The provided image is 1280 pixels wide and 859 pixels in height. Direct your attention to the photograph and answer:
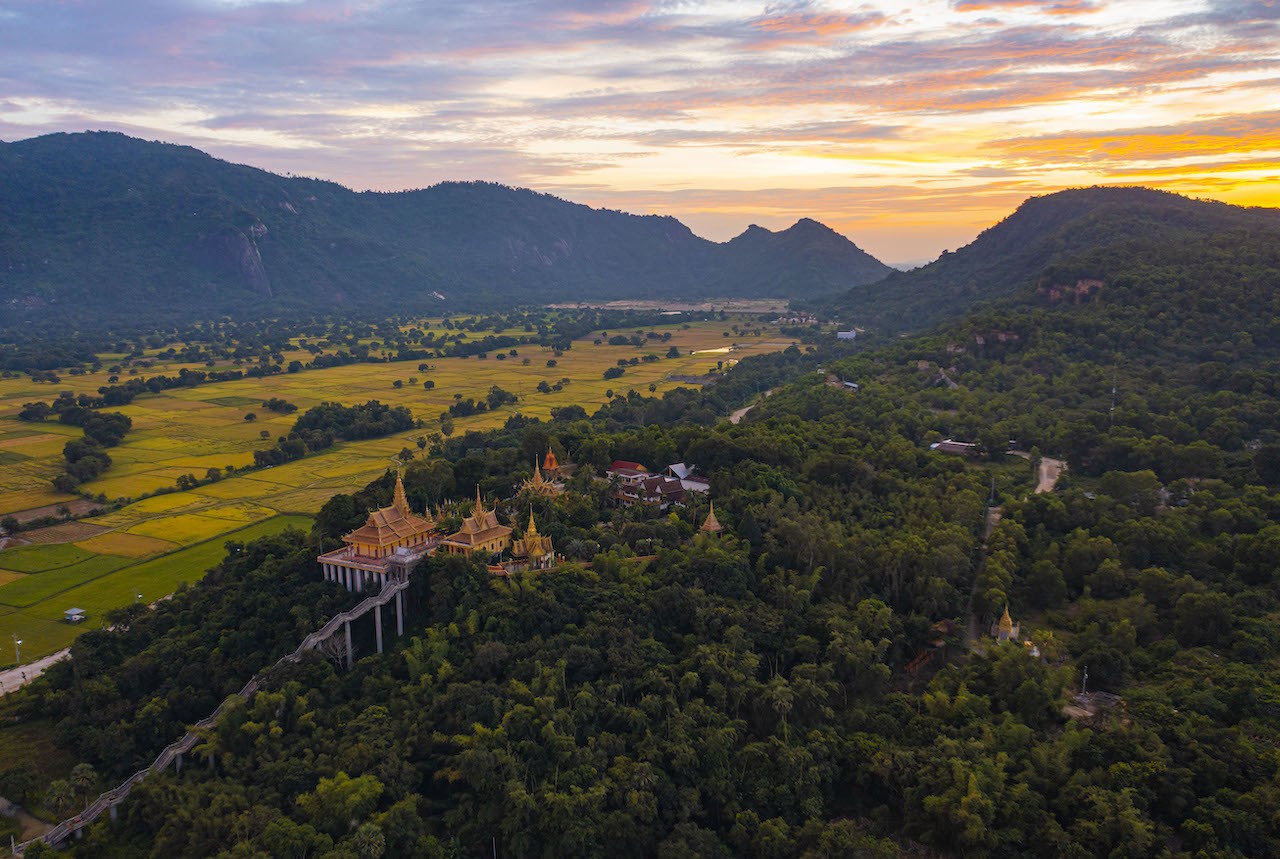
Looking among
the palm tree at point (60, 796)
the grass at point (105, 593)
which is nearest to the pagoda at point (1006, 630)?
the palm tree at point (60, 796)

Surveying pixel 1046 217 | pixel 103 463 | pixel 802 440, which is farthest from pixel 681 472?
pixel 1046 217

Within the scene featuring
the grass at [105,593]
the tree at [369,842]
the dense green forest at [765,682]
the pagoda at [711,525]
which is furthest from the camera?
the pagoda at [711,525]

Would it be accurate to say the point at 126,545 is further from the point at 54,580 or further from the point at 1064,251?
the point at 1064,251

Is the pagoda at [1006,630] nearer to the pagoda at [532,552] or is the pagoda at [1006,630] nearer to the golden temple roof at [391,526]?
the pagoda at [532,552]

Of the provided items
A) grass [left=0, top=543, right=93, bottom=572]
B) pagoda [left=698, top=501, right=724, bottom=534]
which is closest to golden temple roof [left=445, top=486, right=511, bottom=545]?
pagoda [left=698, top=501, right=724, bottom=534]

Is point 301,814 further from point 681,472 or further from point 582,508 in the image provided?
point 681,472

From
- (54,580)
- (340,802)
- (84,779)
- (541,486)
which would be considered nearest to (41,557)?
(54,580)
